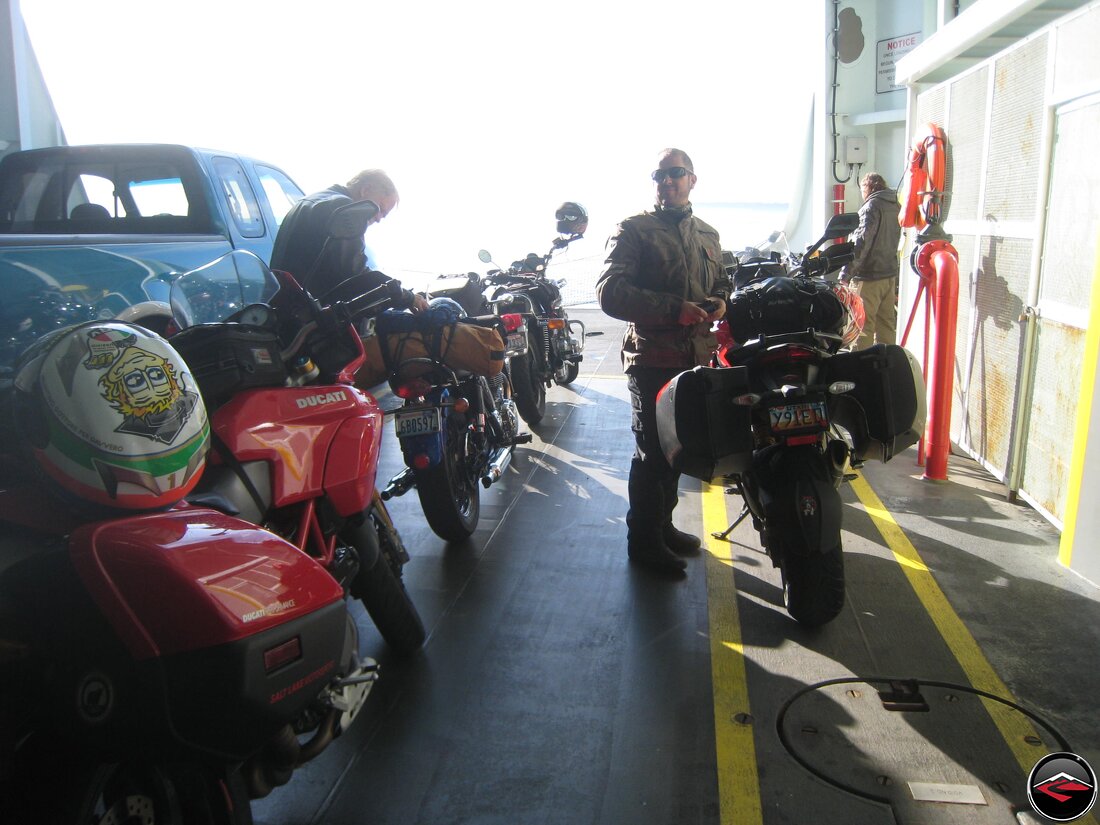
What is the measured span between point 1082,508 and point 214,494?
139 inches

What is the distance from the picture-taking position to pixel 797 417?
325 cm

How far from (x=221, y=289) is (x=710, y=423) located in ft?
5.93

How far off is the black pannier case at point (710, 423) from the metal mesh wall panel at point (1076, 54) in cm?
243

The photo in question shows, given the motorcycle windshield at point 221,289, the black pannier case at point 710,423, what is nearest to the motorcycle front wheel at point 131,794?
the motorcycle windshield at point 221,289

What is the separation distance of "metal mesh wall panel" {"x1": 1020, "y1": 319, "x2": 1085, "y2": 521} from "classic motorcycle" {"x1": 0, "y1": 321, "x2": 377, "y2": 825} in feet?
12.5

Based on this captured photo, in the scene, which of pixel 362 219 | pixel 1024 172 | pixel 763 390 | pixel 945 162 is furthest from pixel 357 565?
pixel 945 162

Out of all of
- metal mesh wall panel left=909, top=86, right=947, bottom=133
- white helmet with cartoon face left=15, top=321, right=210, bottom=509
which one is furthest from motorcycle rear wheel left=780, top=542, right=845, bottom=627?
metal mesh wall panel left=909, top=86, right=947, bottom=133

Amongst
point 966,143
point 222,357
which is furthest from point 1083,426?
point 222,357

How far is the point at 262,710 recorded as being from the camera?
64.4 inches

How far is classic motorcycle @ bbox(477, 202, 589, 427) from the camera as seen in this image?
6.76 m

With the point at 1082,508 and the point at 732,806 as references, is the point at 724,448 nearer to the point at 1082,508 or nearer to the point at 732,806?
the point at 732,806

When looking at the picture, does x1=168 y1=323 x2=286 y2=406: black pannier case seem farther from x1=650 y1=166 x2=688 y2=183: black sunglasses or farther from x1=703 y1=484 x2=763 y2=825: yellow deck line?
x1=650 y1=166 x2=688 y2=183: black sunglasses

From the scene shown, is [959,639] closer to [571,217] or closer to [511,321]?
[511,321]

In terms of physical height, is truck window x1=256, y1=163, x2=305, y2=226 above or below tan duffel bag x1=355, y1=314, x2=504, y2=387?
above
